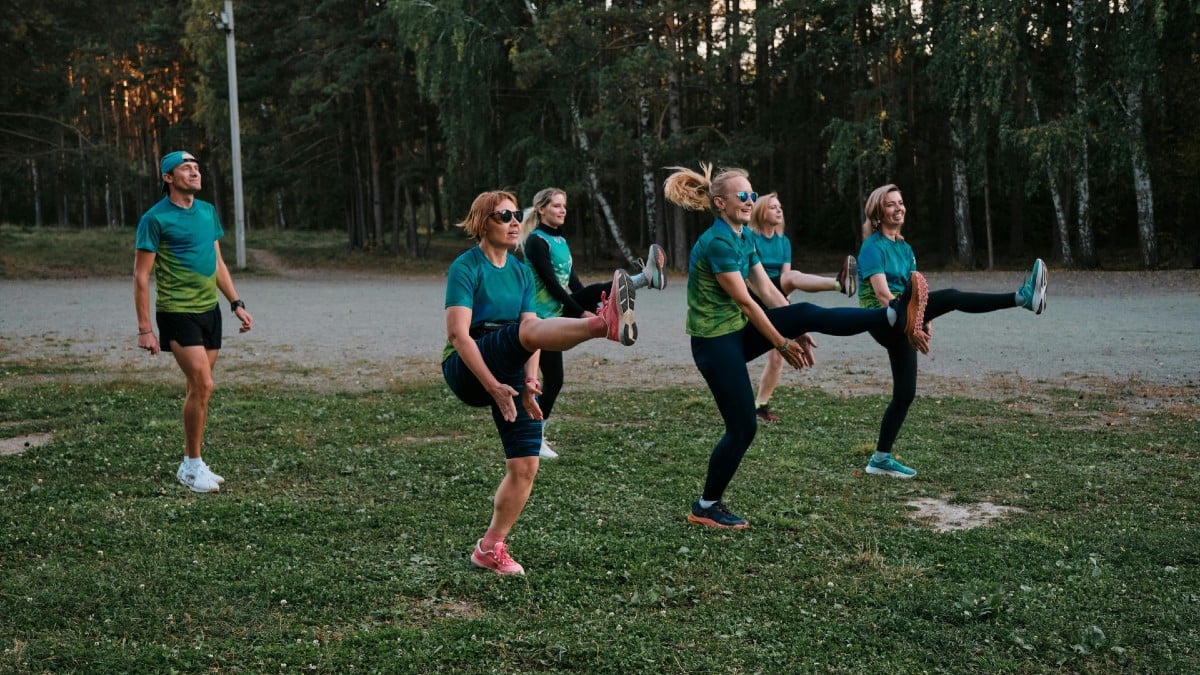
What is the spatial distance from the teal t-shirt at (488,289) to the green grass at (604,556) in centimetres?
129

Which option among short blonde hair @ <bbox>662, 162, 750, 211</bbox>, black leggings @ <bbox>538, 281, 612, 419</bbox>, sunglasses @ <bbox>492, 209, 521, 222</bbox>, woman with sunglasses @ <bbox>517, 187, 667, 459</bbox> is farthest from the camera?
black leggings @ <bbox>538, 281, 612, 419</bbox>

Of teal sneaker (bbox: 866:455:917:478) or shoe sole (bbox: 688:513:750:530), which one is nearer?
shoe sole (bbox: 688:513:750:530)

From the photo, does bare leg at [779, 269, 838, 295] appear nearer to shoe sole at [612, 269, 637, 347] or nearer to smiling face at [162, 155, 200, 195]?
shoe sole at [612, 269, 637, 347]

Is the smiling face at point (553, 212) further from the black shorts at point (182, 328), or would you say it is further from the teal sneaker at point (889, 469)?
the teal sneaker at point (889, 469)

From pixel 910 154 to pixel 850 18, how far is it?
11766 millimetres

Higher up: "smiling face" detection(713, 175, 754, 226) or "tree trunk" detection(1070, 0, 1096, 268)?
"tree trunk" detection(1070, 0, 1096, 268)

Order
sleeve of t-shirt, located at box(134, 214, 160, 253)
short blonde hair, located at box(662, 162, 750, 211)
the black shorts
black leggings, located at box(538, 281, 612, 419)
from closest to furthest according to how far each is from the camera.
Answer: short blonde hair, located at box(662, 162, 750, 211), sleeve of t-shirt, located at box(134, 214, 160, 253), the black shorts, black leggings, located at box(538, 281, 612, 419)

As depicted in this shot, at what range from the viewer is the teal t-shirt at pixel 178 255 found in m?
7.01

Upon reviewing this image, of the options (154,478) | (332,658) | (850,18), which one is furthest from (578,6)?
(332,658)

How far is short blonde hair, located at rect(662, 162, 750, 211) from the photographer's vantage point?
6137 millimetres

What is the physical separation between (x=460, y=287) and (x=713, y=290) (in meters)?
1.72

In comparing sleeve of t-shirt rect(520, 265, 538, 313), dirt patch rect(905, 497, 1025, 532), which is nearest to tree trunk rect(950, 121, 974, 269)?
dirt patch rect(905, 497, 1025, 532)

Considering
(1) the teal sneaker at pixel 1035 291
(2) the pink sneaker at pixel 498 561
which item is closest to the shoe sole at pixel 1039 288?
(1) the teal sneaker at pixel 1035 291

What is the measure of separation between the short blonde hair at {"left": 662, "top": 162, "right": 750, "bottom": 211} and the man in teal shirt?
3173 millimetres
